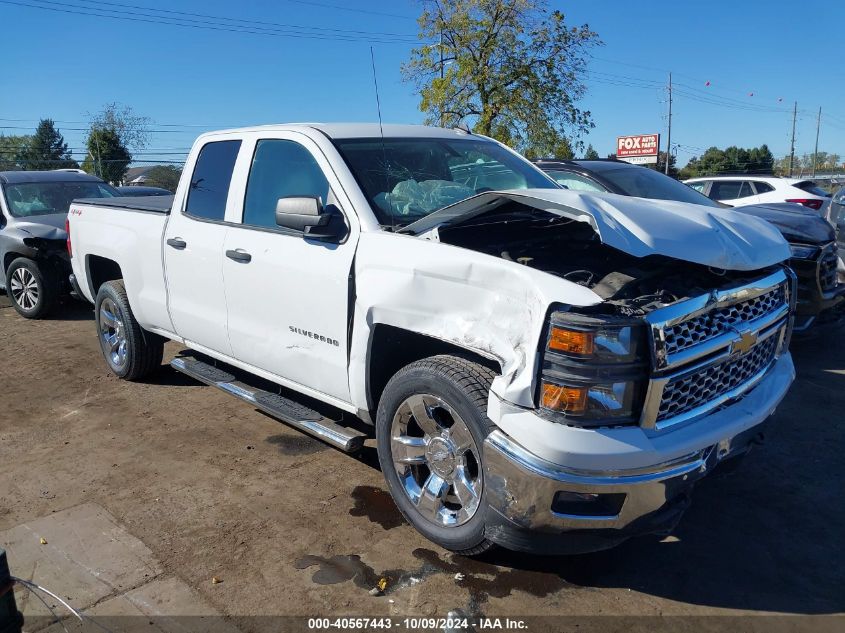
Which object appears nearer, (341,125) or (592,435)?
(592,435)

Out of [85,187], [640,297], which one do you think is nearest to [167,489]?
[640,297]

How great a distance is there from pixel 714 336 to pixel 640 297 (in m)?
0.42

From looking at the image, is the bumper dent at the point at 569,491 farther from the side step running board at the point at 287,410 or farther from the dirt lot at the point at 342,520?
the side step running board at the point at 287,410

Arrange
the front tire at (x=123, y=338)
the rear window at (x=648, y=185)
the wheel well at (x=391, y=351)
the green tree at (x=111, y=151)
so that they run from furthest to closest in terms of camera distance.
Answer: the green tree at (x=111, y=151) < the rear window at (x=648, y=185) < the front tire at (x=123, y=338) < the wheel well at (x=391, y=351)

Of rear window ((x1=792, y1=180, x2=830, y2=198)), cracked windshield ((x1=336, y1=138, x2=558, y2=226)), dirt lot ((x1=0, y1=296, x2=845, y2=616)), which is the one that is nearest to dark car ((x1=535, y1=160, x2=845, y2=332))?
dirt lot ((x1=0, y1=296, x2=845, y2=616))

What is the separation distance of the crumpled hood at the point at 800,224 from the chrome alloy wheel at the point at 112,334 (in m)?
5.49

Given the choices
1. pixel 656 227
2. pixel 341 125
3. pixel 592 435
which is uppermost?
pixel 341 125

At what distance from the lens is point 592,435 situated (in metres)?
2.63

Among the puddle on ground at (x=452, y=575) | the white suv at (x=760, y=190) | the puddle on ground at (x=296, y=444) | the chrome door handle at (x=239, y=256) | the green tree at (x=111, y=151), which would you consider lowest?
the puddle on ground at (x=452, y=575)

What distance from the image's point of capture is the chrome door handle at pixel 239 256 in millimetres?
4215

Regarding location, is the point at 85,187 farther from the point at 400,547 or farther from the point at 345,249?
the point at 400,547

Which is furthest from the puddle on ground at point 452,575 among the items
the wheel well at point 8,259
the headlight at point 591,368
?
the wheel well at point 8,259

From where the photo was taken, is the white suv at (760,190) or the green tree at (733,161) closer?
the white suv at (760,190)

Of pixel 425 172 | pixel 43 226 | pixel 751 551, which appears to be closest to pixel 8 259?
pixel 43 226
